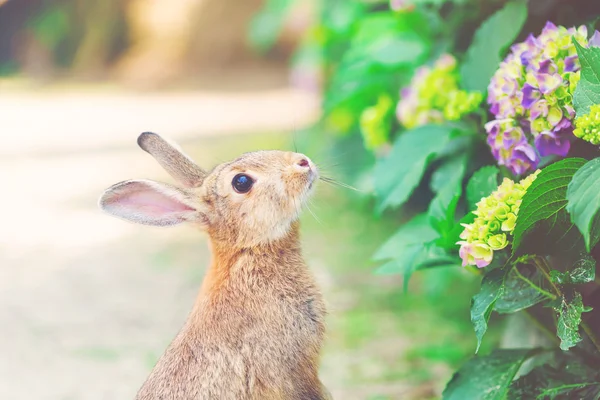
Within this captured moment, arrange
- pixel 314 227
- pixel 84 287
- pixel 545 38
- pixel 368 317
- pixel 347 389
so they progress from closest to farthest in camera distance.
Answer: pixel 545 38 < pixel 347 389 < pixel 368 317 < pixel 84 287 < pixel 314 227

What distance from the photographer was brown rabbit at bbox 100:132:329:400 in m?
2.72

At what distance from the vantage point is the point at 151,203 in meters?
3.03

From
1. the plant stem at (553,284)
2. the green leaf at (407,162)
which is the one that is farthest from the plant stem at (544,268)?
the green leaf at (407,162)

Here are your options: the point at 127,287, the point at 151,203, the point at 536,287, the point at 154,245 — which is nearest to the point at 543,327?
the point at 536,287

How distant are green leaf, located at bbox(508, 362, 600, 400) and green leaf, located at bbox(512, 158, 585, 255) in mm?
496

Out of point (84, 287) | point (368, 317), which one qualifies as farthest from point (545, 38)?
point (84, 287)

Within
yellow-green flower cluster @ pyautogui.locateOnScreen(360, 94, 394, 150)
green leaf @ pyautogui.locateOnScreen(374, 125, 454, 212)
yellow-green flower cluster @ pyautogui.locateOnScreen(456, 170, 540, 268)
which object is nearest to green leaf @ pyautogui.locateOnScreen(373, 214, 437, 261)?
green leaf @ pyautogui.locateOnScreen(374, 125, 454, 212)

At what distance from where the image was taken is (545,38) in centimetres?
253

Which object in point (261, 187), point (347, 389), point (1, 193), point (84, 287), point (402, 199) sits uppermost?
point (1, 193)

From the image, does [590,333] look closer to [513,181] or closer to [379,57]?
[513,181]

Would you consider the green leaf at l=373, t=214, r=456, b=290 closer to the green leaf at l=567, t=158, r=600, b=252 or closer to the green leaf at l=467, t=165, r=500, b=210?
the green leaf at l=467, t=165, r=500, b=210

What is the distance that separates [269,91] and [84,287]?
8.14 metres

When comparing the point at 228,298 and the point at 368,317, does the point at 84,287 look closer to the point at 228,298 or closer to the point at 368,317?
the point at 368,317

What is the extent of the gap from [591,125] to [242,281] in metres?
1.38
